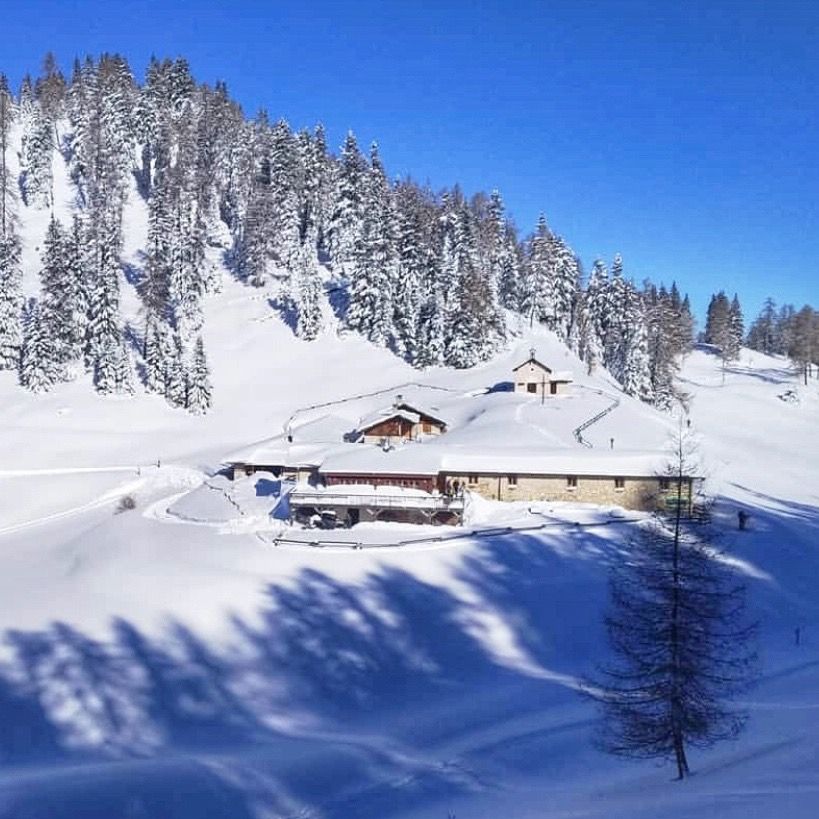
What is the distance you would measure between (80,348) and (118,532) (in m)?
37.6

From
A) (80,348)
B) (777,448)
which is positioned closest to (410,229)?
(80,348)

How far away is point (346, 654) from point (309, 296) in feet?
184

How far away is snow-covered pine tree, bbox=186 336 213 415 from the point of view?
218 ft

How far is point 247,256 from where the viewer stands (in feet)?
301

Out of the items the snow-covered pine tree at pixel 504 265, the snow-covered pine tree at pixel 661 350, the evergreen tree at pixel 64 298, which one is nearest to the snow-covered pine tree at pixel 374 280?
the snow-covered pine tree at pixel 504 265

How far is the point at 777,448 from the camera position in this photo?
66875 millimetres

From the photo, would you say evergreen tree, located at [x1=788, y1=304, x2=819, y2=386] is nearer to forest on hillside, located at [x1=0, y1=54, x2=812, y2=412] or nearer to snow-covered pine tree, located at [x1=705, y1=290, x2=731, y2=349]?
snow-covered pine tree, located at [x1=705, y1=290, x2=731, y2=349]

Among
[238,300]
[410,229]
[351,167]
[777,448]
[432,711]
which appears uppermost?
[351,167]

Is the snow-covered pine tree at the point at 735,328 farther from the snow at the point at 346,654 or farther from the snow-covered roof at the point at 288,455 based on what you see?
the snow-covered roof at the point at 288,455

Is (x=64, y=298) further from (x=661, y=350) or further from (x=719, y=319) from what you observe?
(x=719, y=319)

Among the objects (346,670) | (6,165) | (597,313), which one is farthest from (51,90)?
(346,670)

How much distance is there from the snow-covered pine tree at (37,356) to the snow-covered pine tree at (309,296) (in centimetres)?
2501

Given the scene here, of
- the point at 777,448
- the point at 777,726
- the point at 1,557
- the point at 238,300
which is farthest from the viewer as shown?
the point at 238,300

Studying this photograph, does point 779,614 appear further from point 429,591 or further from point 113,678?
point 113,678
